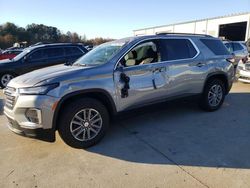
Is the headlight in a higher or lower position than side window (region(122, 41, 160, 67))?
lower

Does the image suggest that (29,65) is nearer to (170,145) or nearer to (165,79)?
(165,79)

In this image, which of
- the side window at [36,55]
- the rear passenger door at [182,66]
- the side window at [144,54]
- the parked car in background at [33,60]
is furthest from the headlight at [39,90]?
the side window at [36,55]

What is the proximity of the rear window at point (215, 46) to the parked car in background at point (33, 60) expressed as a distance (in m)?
5.60

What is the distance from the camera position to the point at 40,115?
12.0 feet

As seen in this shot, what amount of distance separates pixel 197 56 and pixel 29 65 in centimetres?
697

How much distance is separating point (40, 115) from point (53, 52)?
735 cm

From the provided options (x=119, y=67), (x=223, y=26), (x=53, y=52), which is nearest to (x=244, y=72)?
(x=119, y=67)

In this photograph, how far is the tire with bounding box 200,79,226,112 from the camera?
18.9 feet

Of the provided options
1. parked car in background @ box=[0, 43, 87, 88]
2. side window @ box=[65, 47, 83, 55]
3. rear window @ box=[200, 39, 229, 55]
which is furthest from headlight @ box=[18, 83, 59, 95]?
side window @ box=[65, 47, 83, 55]

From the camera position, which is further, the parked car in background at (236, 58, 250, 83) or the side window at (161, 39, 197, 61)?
the parked car in background at (236, 58, 250, 83)

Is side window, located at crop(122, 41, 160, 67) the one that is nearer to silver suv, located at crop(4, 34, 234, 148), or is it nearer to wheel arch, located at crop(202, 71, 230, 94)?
silver suv, located at crop(4, 34, 234, 148)

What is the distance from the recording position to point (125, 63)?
445cm

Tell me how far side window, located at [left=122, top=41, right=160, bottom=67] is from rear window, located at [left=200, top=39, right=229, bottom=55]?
1.49 meters

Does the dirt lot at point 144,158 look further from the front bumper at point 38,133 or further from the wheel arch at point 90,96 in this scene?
the wheel arch at point 90,96
